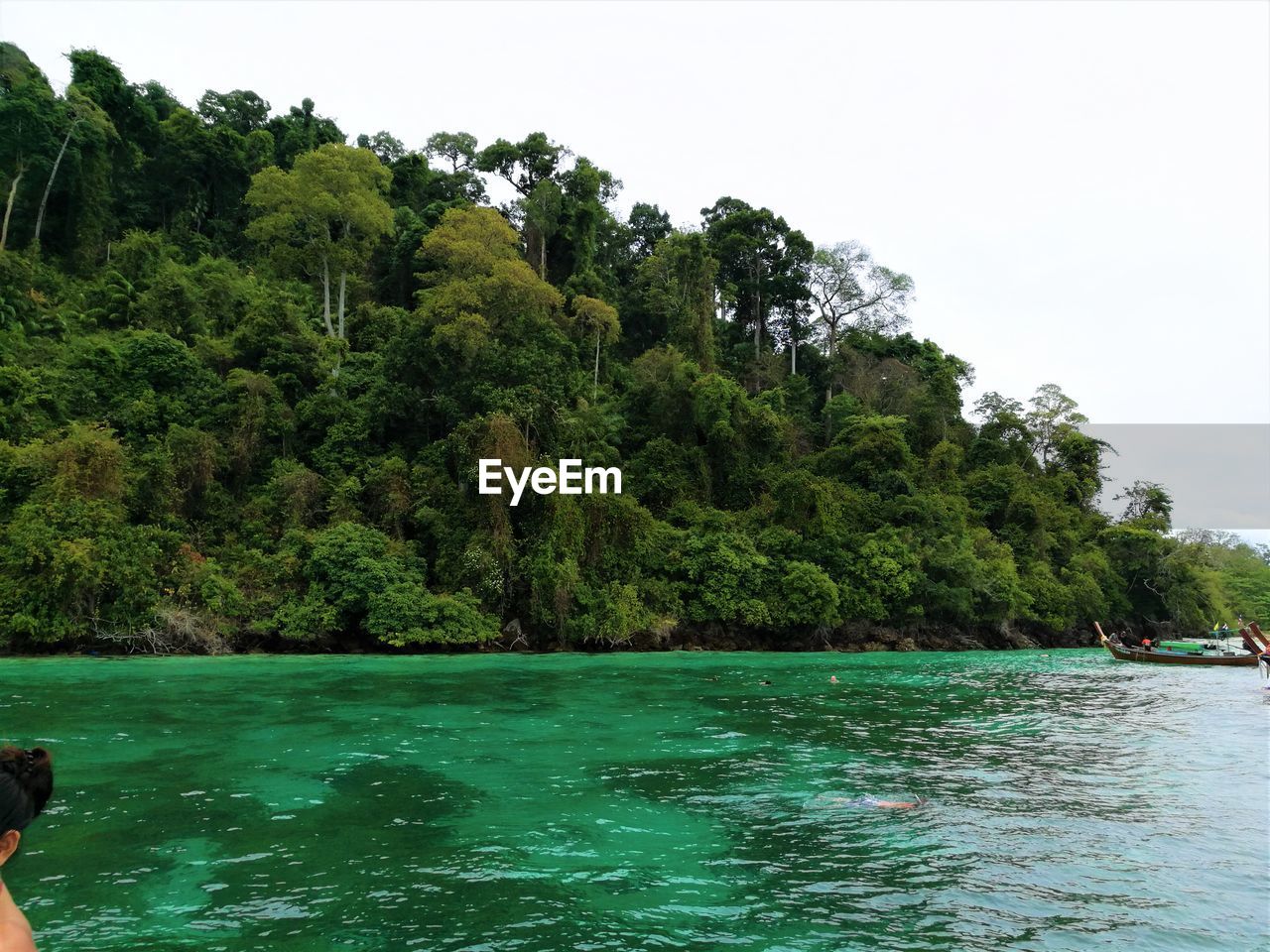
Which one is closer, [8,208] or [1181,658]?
[1181,658]

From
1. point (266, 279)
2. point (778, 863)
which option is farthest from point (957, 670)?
point (266, 279)

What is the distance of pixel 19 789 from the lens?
261cm

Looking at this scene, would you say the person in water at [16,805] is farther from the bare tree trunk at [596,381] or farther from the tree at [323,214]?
the bare tree trunk at [596,381]

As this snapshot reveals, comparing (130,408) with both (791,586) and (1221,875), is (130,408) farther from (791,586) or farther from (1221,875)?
(1221,875)

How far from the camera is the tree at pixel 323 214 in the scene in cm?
3644

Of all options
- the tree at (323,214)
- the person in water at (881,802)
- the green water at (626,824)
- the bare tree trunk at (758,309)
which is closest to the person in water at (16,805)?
the green water at (626,824)

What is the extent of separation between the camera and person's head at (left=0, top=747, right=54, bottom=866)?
2.56m

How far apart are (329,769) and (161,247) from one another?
3675 cm

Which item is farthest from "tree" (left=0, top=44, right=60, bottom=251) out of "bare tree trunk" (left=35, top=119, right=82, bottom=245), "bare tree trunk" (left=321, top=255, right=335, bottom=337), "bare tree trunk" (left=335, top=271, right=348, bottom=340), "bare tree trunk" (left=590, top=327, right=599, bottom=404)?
"bare tree trunk" (left=590, top=327, right=599, bottom=404)

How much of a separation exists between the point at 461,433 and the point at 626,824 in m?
22.2

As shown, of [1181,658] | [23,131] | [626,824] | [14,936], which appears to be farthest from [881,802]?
[23,131]

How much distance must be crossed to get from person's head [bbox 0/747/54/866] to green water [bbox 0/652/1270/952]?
3.57 m

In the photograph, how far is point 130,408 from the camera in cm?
2767

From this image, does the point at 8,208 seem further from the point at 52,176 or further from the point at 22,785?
the point at 22,785
